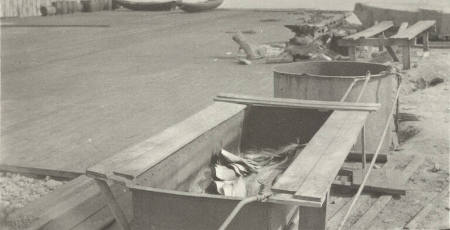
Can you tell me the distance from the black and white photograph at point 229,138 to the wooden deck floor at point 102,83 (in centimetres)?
3

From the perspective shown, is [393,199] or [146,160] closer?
[146,160]

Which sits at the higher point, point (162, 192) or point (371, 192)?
point (162, 192)

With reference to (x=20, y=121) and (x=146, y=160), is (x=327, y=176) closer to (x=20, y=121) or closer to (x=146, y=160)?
(x=146, y=160)

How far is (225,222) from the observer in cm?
287

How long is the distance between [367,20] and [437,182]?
404 inches

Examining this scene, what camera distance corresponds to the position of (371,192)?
545 cm

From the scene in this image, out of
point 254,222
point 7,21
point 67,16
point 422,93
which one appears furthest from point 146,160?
point 67,16

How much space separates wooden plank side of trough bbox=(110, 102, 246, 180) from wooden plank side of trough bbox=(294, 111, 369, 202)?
0.87m

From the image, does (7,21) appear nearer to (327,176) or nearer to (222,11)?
(222,11)

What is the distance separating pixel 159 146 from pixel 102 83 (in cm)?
610

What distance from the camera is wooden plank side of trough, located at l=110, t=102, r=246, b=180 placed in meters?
3.52

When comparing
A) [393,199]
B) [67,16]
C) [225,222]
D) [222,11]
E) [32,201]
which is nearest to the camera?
[225,222]

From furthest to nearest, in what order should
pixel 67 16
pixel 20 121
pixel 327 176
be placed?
pixel 67 16 < pixel 20 121 < pixel 327 176

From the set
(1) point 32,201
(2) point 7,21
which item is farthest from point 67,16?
(1) point 32,201
